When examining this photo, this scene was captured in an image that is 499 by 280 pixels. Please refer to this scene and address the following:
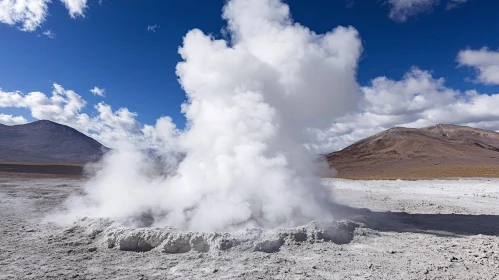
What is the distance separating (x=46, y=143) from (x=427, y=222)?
14255cm

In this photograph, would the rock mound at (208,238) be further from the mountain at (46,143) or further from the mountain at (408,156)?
the mountain at (46,143)

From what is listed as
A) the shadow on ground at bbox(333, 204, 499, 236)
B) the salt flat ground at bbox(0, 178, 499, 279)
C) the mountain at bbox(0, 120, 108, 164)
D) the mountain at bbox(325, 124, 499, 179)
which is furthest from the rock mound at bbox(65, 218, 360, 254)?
the mountain at bbox(0, 120, 108, 164)

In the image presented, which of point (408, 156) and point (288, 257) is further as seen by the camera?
point (408, 156)

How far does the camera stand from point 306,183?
908cm

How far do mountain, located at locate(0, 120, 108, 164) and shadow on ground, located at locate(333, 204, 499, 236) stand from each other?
10120 cm

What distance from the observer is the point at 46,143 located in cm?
12756

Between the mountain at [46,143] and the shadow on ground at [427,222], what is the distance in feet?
332

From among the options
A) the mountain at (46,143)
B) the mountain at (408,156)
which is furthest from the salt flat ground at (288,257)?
the mountain at (46,143)

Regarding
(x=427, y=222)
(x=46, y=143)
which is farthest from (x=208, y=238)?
(x=46, y=143)

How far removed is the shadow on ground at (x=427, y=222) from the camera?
26.9 ft

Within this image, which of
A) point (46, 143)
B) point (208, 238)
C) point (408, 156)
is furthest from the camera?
point (46, 143)

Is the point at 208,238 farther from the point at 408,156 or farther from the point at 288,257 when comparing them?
the point at 408,156

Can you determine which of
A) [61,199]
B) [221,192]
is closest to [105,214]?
[221,192]

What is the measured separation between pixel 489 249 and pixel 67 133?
169 meters
